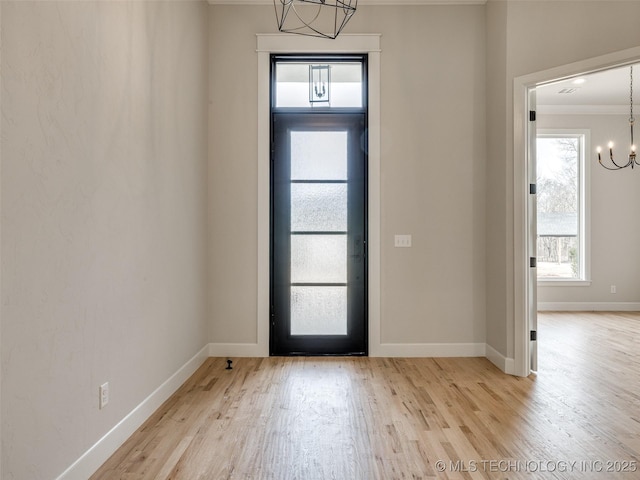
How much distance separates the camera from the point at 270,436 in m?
2.33

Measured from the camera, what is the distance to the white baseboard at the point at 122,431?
6.18 ft

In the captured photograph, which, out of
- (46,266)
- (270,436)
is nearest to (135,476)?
(270,436)

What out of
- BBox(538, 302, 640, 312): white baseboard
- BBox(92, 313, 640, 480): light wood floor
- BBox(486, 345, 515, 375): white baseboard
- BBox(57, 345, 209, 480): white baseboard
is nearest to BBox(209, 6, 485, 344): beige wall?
BBox(486, 345, 515, 375): white baseboard

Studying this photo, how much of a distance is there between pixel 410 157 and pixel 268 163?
133 cm

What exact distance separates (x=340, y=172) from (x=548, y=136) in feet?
13.8

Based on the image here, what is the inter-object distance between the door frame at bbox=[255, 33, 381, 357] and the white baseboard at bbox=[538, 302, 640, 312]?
3770 mm

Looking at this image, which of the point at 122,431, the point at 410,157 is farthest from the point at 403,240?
the point at 122,431

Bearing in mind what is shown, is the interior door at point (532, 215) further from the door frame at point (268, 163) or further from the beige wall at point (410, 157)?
the door frame at point (268, 163)

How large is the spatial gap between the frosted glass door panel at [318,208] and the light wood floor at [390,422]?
48.8 inches

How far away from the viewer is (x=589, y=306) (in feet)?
20.5

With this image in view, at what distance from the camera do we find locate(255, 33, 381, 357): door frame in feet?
12.6

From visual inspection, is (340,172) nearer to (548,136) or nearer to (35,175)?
(35,175)

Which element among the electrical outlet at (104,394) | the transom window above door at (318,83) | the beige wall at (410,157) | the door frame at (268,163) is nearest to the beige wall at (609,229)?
the beige wall at (410,157)

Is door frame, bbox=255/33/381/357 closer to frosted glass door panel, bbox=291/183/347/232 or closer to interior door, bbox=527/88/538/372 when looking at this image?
frosted glass door panel, bbox=291/183/347/232
